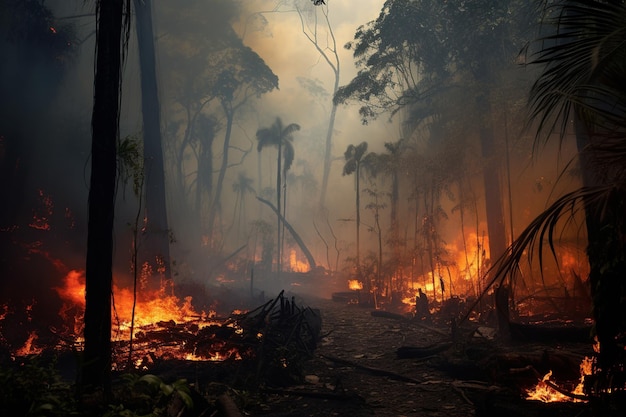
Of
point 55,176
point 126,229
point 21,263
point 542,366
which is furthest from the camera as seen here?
point 126,229

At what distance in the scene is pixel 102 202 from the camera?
596 centimetres

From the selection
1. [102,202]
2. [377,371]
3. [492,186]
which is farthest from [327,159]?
[102,202]

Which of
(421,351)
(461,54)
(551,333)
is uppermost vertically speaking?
(461,54)

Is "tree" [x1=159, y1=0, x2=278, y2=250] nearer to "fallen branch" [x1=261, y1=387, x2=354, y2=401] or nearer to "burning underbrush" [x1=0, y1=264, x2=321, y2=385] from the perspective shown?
"burning underbrush" [x1=0, y1=264, x2=321, y2=385]

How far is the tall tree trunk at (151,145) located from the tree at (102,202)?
14.8 m

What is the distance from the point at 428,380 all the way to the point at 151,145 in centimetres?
1768

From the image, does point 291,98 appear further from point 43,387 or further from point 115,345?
point 43,387

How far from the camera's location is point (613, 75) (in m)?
4.13

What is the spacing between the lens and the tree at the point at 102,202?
585 cm

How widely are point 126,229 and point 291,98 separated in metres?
54.8

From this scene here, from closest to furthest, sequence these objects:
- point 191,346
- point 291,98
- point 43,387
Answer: point 43,387, point 191,346, point 291,98

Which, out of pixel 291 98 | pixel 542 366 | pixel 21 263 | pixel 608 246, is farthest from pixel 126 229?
pixel 291 98

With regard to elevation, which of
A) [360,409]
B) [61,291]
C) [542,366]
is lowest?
[360,409]

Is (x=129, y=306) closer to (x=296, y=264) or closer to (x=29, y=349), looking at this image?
(x=29, y=349)
